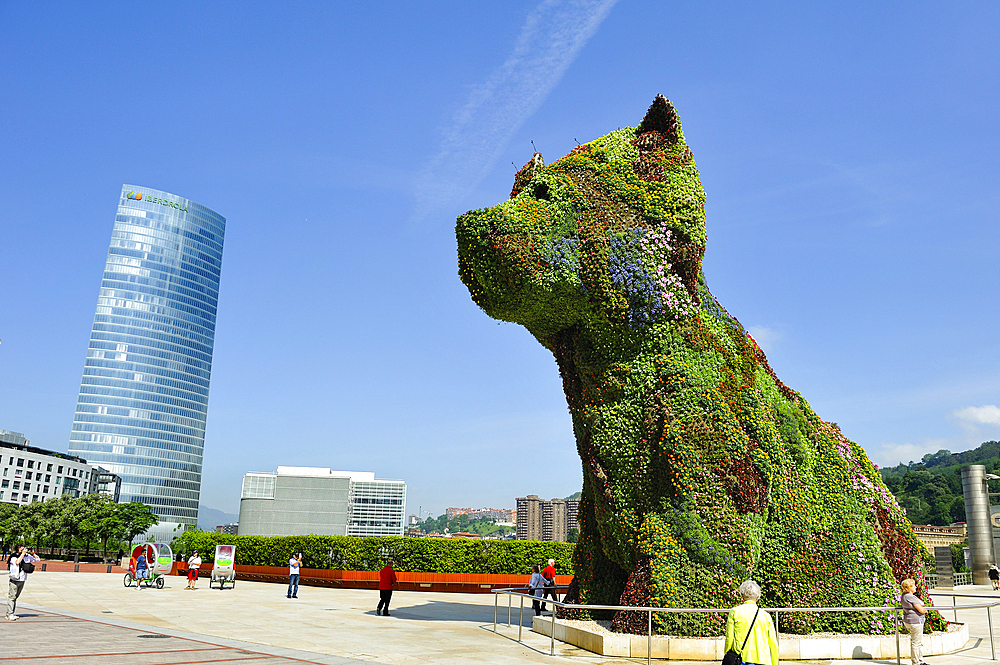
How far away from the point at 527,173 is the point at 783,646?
8389 mm

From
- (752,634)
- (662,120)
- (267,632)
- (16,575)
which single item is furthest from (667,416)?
(16,575)

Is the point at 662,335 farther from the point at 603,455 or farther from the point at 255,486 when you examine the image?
the point at 255,486

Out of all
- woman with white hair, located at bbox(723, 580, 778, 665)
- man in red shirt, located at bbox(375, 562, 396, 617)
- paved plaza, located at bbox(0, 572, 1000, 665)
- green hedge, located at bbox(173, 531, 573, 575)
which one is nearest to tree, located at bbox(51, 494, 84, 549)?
green hedge, located at bbox(173, 531, 573, 575)

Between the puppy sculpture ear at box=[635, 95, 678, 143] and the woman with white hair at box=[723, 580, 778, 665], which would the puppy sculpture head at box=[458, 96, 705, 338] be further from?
the woman with white hair at box=[723, 580, 778, 665]

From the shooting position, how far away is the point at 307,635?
11727 mm

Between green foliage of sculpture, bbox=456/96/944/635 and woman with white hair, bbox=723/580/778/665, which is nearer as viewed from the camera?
woman with white hair, bbox=723/580/778/665

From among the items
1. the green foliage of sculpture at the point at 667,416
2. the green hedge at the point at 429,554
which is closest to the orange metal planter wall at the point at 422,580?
the green hedge at the point at 429,554

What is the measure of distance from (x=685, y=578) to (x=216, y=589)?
18242 mm

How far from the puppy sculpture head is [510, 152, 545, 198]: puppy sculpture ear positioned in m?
0.15

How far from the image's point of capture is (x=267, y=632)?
12.1 metres

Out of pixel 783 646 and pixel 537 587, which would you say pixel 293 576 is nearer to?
pixel 537 587

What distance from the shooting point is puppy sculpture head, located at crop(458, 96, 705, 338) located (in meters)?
11.3

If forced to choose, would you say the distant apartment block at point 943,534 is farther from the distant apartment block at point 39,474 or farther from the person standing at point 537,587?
the distant apartment block at point 39,474

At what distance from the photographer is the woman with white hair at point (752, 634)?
236 inches
